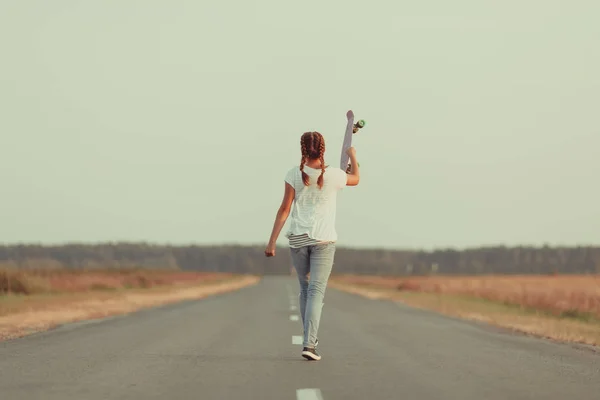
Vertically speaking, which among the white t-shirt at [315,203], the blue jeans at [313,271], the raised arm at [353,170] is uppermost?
the raised arm at [353,170]

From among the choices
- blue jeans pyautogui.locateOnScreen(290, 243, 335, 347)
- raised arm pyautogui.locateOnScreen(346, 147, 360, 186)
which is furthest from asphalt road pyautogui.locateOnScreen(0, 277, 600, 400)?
raised arm pyautogui.locateOnScreen(346, 147, 360, 186)

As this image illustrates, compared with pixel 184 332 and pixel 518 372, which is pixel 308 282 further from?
pixel 184 332

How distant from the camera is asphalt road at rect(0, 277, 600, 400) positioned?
790cm

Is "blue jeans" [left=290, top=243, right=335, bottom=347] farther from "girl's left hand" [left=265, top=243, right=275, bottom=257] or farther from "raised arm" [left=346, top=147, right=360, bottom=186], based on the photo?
"raised arm" [left=346, top=147, right=360, bottom=186]

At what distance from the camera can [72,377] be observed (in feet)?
29.1

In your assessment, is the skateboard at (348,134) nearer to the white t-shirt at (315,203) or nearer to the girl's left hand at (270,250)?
the white t-shirt at (315,203)

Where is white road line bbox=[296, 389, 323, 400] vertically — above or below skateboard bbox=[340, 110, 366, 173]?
below

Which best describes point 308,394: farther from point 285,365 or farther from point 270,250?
point 270,250

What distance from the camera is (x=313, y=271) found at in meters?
10.1

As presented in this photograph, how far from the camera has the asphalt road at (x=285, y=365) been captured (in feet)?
25.9

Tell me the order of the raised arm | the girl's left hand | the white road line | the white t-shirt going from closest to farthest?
1. the white road line
2. the girl's left hand
3. the white t-shirt
4. the raised arm

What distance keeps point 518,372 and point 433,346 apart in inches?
133

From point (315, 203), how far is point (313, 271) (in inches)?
A: 31.4

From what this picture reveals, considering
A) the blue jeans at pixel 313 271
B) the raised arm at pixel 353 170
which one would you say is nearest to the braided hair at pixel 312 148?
the raised arm at pixel 353 170
